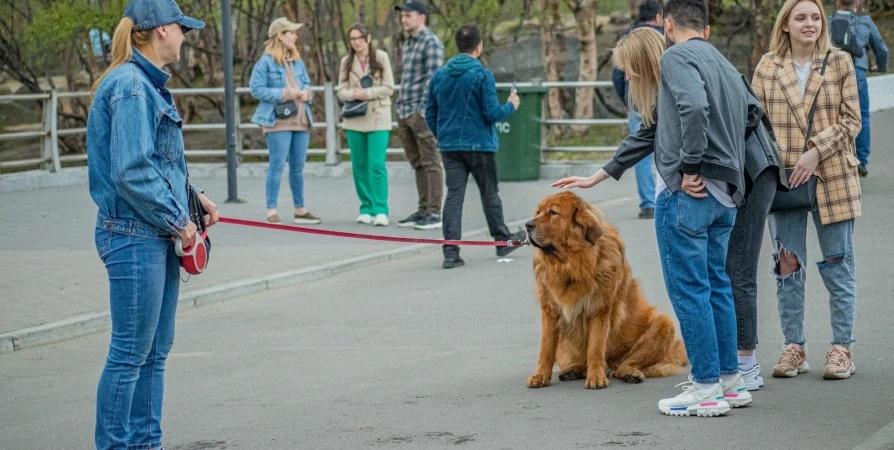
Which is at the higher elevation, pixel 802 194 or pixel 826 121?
pixel 826 121

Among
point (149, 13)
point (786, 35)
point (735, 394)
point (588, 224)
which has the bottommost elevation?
point (735, 394)

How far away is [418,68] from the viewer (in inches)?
520

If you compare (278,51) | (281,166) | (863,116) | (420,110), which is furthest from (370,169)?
(863,116)

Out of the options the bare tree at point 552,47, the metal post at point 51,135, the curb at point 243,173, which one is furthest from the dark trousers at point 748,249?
the bare tree at point 552,47

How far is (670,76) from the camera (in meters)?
5.52

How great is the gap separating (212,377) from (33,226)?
7.35 metres

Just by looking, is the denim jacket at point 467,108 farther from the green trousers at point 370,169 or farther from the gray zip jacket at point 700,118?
the gray zip jacket at point 700,118

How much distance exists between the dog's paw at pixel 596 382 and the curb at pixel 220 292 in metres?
4.16

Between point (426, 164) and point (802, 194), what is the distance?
7.38m

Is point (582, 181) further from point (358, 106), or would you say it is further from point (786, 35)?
point (358, 106)

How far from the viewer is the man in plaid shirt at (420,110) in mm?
13047

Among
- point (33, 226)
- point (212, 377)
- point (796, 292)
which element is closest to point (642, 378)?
point (796, 292)

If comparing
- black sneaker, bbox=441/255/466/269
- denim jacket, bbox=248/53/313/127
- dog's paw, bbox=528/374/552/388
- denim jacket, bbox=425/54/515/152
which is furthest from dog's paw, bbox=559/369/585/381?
denim jacket, bbox=248/53/313/127

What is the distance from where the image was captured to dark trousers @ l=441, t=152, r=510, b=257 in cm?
1109
